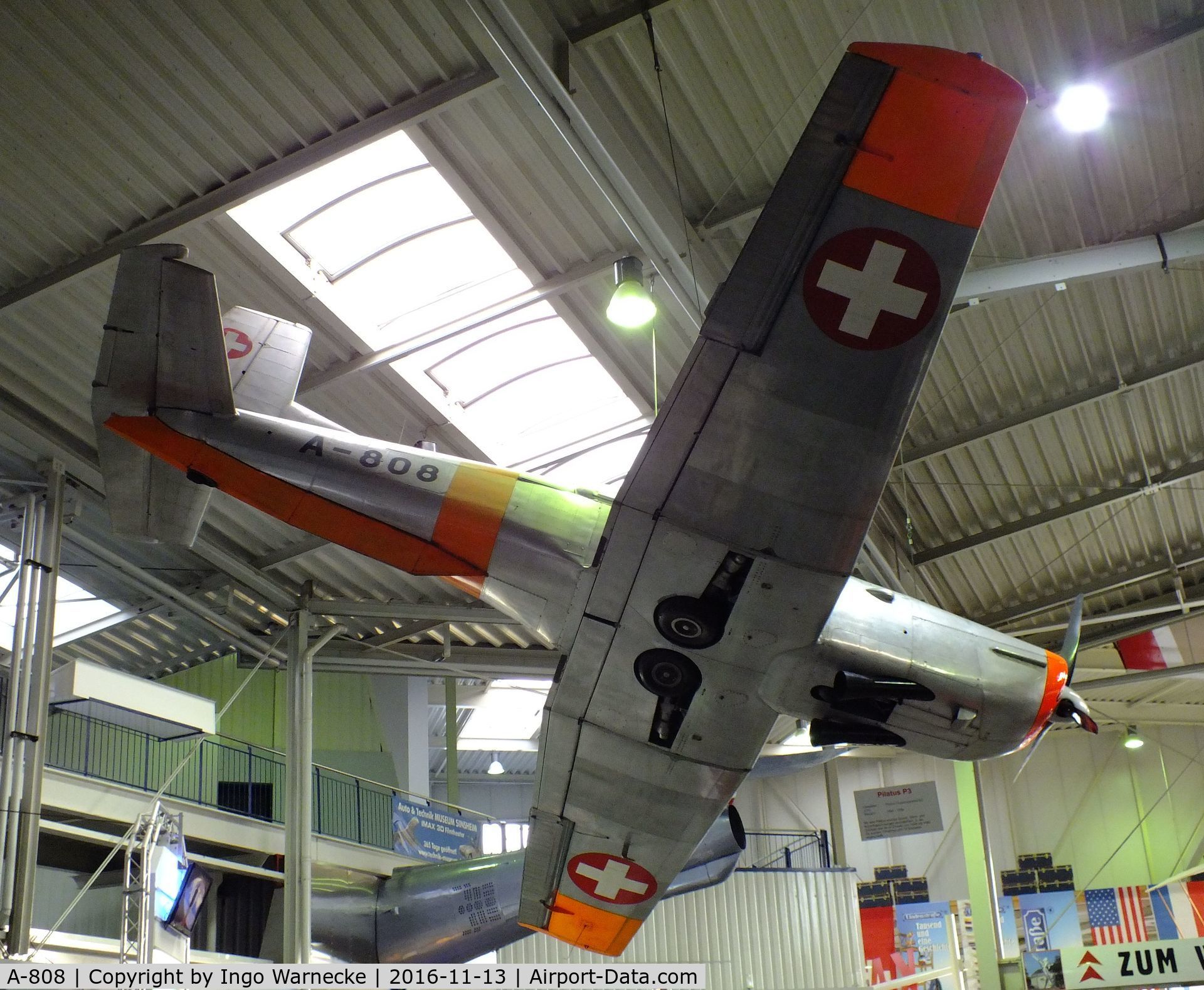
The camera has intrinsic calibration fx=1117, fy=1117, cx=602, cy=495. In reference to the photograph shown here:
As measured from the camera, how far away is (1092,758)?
28750 millimetres

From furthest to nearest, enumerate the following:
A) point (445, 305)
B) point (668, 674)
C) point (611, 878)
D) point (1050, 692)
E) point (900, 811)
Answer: point (900, 811)
point (445, 305)
point (611, 878)
point (1050, 692)
point (668, 674)

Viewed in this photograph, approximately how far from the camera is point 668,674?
6074mm

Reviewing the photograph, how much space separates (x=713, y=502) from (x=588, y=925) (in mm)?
4045

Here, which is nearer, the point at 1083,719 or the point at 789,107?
the point at 1083,719

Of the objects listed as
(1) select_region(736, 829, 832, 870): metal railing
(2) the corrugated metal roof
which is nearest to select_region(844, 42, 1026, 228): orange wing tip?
(2) the corrugated metal roof

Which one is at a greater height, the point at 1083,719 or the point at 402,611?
the point at 402,611

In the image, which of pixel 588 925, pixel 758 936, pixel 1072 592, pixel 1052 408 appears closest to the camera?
pixel 588 925

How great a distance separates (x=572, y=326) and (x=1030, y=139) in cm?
496

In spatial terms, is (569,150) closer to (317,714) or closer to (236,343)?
(236,343)

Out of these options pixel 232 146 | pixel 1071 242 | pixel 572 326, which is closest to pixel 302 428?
pixel 232 146

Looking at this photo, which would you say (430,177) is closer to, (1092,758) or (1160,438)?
(1160,438)

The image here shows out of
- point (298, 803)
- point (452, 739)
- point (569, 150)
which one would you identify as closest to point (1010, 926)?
point (452, 739)

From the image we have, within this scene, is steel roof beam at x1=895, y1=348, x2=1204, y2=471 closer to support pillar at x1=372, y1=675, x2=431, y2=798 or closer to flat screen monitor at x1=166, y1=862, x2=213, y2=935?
support pillar at x1=372, y1=675, x2=431, y2=798

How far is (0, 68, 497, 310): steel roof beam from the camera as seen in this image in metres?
9.54
